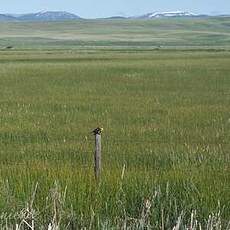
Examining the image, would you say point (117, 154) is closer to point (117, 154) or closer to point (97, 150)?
point (117, 154)

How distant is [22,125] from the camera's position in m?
17.4

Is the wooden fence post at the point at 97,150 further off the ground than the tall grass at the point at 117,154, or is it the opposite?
the wooden fence post at the point at 97,150

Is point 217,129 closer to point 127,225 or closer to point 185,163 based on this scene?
point 185,163

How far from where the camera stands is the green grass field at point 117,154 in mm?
7789

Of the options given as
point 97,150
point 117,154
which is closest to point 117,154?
point 117,154

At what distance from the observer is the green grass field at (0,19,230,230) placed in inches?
307

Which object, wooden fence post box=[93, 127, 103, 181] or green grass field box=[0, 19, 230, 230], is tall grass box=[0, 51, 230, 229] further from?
wooden fence post box=[93, 127, 103, 181]

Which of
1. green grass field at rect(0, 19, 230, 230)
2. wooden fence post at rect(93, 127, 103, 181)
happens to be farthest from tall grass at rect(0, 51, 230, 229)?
wooden fence post at rect(93, 127, 103, 181)

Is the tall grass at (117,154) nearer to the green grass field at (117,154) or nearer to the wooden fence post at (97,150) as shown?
the green grass field at (117,154)

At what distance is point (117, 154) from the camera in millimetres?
13203

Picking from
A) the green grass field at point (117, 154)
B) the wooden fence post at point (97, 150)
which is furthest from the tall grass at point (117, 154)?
the wooden fence post at point (97, 150)

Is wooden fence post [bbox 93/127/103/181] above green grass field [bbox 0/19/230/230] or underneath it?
above

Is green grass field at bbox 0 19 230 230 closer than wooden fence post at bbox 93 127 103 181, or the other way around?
green grass field at bbox 0 19 230 230

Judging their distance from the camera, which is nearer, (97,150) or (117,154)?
(97,150)
